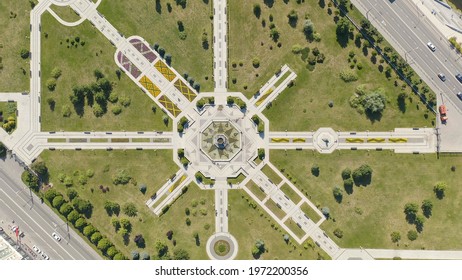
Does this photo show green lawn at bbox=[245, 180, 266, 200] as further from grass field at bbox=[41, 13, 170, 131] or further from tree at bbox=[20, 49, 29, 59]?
tree at bbox=[20, 49, 29, 59]

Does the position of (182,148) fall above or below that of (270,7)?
below

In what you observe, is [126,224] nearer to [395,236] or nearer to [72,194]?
[72,194]

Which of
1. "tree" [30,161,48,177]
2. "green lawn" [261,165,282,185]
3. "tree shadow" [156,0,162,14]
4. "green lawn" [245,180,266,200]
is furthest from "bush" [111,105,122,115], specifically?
"green lawn" [261,165,282,185]

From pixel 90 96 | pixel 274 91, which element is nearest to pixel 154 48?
pixel 90 96

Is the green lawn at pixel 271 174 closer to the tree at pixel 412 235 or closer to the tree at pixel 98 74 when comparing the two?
the tree at pixel 412 235
